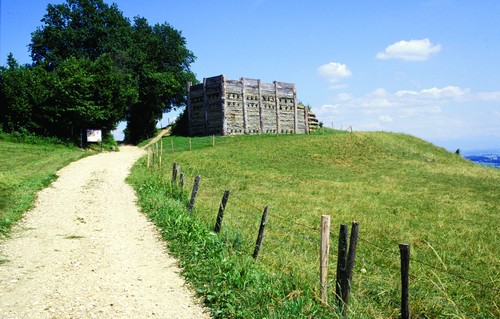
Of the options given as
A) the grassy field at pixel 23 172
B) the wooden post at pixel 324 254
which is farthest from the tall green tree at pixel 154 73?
the wooden post at pixel 324 254

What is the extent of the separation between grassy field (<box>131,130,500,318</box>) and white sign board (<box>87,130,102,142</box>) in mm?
9980

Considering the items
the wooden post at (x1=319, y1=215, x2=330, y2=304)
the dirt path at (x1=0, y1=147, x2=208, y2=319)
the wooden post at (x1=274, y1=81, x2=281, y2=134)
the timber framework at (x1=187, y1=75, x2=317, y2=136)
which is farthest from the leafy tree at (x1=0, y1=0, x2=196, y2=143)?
the wooden post at (x1=319, y1=215, x2=330, y2=304)

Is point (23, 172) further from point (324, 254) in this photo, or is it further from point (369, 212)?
point (324, 254)

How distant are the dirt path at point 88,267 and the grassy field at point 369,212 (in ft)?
6.97

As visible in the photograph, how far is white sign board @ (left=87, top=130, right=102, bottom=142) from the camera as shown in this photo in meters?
38.1

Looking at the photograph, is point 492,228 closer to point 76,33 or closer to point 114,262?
point 114,262

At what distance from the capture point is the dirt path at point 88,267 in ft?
22.2

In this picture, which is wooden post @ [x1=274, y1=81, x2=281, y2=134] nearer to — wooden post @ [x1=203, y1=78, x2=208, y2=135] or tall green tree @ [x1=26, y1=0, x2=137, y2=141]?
wooden post @ [x1=203, y1=78, x2=208, y2=135]

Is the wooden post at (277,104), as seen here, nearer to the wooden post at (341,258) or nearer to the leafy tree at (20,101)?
the leafy tree at (20,101)

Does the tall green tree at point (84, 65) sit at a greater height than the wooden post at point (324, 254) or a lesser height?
greater

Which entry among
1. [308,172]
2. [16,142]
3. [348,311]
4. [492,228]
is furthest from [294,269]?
[16,142]

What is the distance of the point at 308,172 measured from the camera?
90.0ft

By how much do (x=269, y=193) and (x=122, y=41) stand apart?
132 feet

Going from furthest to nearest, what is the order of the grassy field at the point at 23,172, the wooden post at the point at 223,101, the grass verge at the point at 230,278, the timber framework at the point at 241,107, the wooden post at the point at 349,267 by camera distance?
the timber framework at the point at 241,107 < the wooden post at the point at 223,101 < the grassy field at the point at 23,172 < the grass verge at the point at 230,278 < the wooden post at the point at 349,267
